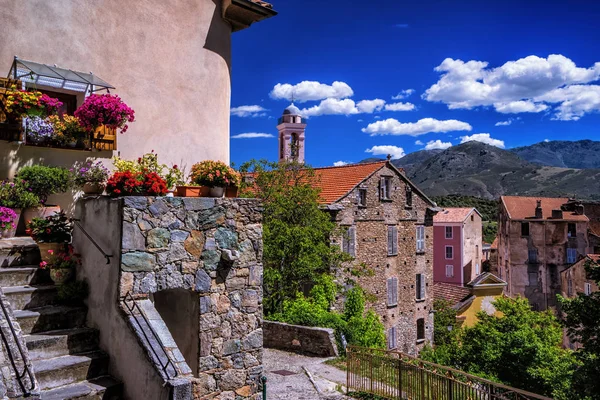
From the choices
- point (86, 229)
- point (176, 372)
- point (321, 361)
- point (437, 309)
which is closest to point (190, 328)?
point (176, 372)

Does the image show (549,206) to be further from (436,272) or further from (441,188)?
(441,188)

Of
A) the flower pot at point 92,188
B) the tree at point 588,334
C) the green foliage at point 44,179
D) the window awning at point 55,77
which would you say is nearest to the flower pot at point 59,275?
the flower pot at point 92,188

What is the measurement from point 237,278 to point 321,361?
22.6 ft

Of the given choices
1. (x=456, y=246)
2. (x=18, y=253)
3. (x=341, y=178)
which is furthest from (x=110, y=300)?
(x=456, y=246)

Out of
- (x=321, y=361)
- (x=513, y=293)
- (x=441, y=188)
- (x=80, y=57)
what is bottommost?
(x=513, y=293)

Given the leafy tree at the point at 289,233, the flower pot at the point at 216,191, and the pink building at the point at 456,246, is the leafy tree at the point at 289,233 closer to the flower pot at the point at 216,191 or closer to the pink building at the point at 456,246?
the flower pot at the point at 216,191

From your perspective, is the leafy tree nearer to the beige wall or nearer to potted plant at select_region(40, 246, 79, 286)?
the beige wall

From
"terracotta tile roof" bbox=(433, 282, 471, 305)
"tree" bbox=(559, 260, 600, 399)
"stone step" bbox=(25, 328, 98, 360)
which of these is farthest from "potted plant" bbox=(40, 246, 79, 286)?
"terracotta tile roof" bbox=(433, 282, 471, 305)

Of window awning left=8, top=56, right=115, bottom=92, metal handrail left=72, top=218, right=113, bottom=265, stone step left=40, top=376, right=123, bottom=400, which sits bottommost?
stone step left=40, top=376, right=123, bottom=400

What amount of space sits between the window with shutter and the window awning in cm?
2034

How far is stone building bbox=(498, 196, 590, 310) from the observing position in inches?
1694

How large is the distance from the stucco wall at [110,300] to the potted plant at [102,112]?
1.85m

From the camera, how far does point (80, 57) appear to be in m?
8.33

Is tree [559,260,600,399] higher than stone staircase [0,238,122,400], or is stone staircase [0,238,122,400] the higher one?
stone staircase [0,238,122,400]
